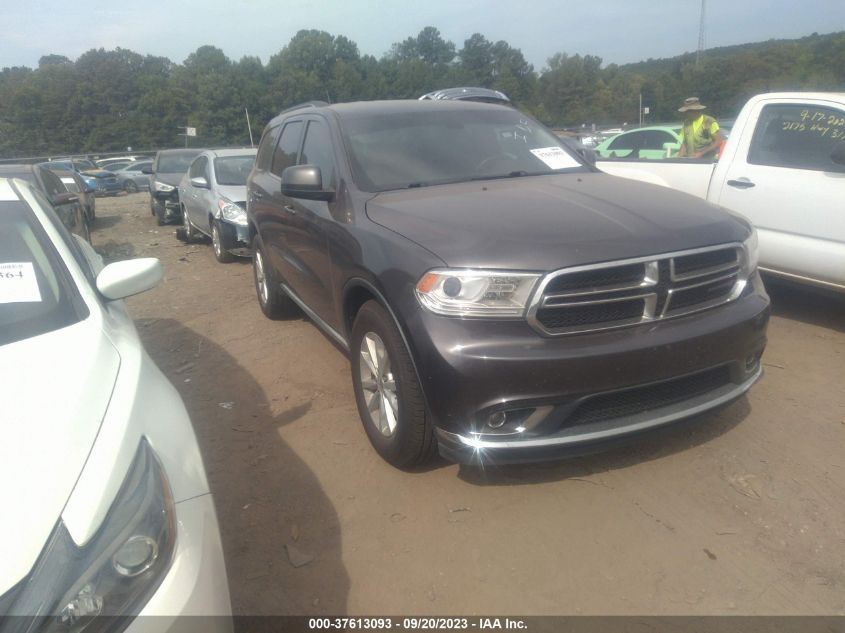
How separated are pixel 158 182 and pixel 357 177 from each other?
11410 mm

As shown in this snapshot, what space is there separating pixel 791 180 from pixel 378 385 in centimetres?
361

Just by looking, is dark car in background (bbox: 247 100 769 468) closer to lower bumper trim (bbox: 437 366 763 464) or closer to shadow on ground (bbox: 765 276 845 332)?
lower bumper trim (bbox: 437 366 763 464)

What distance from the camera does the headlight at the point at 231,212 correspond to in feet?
27.9

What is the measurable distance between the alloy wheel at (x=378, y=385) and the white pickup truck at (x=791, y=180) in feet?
11.0

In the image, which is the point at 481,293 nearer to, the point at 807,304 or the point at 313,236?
the point at 313,236

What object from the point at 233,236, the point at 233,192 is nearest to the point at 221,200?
the point at 233,192

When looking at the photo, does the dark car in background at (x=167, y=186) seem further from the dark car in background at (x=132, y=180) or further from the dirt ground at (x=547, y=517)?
the dark car in background at (x=132, y=180)

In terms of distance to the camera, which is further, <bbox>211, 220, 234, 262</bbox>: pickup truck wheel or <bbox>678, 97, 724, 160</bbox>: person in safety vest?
<bbox>211, 220, 234, 262</bbox>: pickup truck wheel

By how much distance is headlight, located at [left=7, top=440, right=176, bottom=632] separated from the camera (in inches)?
52.6

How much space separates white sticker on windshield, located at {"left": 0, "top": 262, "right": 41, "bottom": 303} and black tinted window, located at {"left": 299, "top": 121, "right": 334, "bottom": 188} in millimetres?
1664

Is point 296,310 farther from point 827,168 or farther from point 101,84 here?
point 101,84

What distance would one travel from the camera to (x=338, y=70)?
6862cm

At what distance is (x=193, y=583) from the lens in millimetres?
1567

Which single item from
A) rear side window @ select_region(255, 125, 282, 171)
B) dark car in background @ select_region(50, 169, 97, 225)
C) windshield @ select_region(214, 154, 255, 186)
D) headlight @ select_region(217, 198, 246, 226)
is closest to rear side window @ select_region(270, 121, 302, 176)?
rear side window @ select_region(255, 125, 282, 171)
